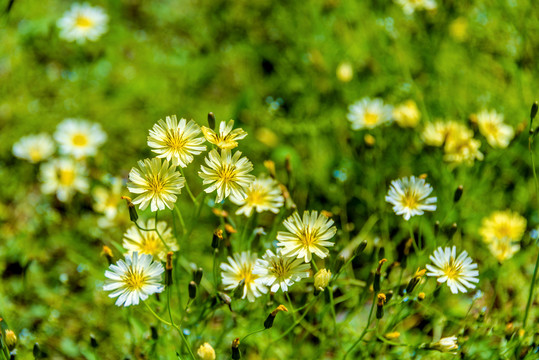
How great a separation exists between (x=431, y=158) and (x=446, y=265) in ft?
3.03

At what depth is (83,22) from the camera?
2.96 meters

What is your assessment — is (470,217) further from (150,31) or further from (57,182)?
(150,31)

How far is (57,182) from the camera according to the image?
246 cm

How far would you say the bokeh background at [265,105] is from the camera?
6.98 feet

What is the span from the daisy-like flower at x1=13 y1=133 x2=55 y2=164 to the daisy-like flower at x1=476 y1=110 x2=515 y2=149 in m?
2.09

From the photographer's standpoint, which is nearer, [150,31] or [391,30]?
[391,30]

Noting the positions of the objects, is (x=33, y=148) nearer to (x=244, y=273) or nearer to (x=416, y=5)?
(x=244, y=273)

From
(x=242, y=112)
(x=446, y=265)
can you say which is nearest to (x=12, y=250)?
(x=242, y=112)

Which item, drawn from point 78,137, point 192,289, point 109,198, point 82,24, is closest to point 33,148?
point 78,137

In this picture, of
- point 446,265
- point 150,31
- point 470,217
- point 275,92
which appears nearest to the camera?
point 446,265

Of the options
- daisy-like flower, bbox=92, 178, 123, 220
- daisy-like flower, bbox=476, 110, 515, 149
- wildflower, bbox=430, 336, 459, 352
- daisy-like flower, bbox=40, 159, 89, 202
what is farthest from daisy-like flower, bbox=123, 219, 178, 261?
daisy-like flower, bbox=476, 110, 515, 149

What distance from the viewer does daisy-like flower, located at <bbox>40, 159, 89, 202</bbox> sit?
8.02 feet

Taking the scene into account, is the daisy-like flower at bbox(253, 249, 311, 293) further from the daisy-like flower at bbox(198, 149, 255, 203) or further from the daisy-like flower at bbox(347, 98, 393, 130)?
the daisy-like flower at bbox(347, 98, 393, 130)

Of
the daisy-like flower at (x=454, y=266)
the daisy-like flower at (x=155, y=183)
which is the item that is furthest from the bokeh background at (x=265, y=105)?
the daisy-like flower at (x=155, y=183)
